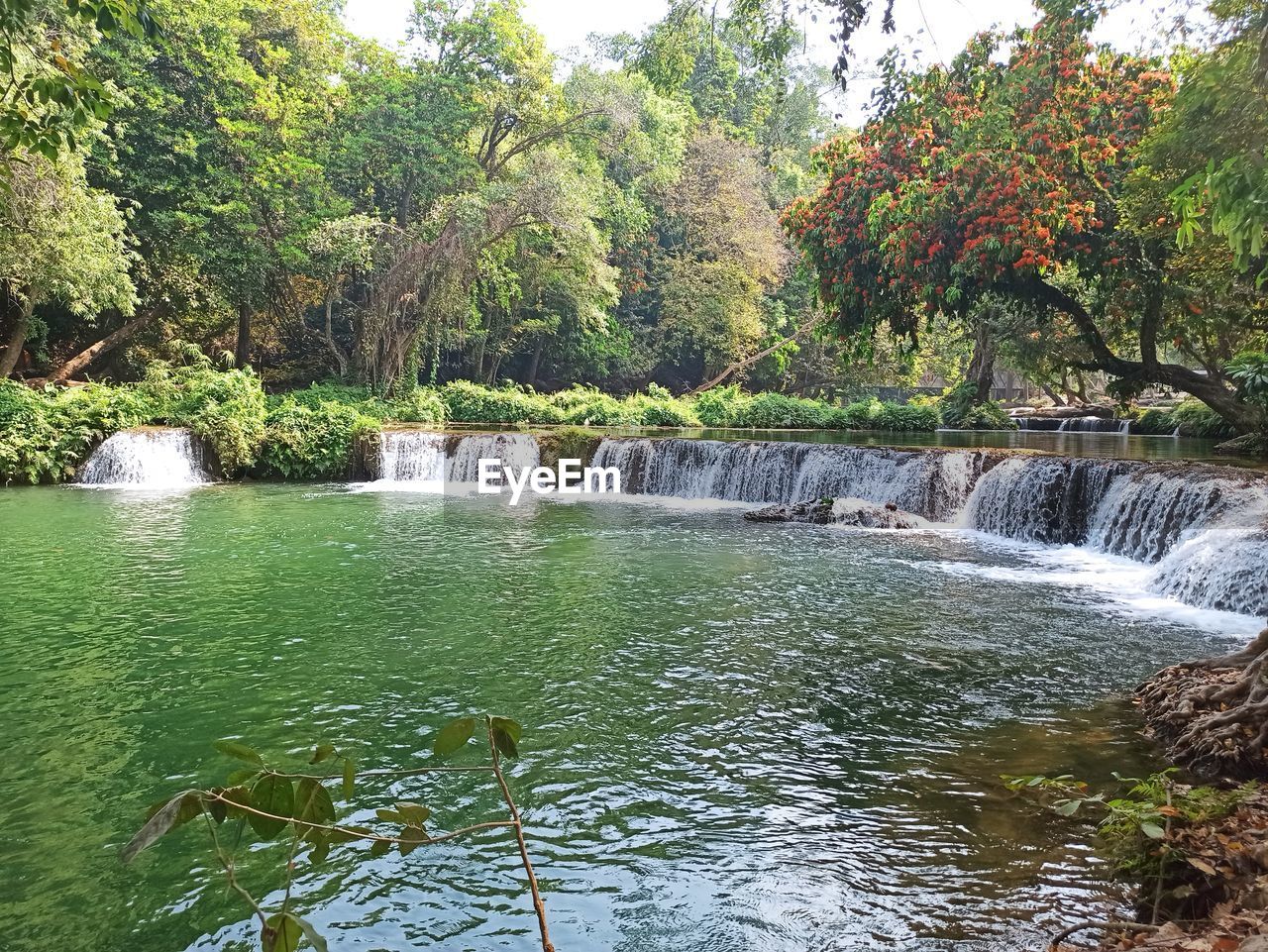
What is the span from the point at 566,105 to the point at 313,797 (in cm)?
2762

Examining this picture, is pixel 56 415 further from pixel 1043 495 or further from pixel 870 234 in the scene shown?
pixel 1043 495

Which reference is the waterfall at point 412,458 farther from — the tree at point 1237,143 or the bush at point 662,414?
the tree at point 1237,143

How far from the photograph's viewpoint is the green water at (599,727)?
11.4 feet

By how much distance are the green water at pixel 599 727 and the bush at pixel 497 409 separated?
14.7m

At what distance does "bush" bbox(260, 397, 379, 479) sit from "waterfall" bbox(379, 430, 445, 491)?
65cm

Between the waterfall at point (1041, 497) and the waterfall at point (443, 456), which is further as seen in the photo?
the waterfall at point (443, 456)

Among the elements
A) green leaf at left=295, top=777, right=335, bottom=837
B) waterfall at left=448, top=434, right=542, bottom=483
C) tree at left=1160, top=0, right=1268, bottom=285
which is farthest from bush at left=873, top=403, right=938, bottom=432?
green leaf at left=295, top=777, right=335, bottom=837

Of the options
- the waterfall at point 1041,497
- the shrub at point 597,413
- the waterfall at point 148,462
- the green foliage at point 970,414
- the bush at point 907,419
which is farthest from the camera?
the shrub at point 597,413

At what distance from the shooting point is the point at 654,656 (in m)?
6.71

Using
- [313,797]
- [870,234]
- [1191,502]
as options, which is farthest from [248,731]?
[870,234]

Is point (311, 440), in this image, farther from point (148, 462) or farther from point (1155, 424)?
point (1155, 424)

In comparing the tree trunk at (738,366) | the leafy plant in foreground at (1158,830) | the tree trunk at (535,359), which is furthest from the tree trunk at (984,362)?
the leafy plant in foreground at (1158,830)

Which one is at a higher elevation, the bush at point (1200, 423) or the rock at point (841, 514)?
the bush at point (1200, 423)

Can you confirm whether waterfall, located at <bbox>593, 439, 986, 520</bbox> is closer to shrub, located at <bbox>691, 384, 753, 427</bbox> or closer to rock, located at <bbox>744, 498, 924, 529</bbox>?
rock, located at <bbox>744, 498, 924, 529</bbox>
